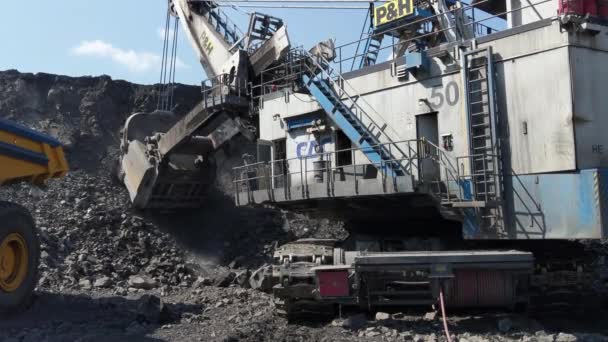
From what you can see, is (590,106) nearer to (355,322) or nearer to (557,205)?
(557,205)

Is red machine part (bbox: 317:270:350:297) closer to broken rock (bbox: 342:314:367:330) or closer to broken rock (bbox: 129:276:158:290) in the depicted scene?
broken rock (bbox: 342:314:367:330)

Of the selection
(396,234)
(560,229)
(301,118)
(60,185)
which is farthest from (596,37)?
(60,185)

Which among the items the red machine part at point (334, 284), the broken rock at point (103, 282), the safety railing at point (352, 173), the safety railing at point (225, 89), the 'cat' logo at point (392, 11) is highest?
the 'cat' logo at point (392, 11)

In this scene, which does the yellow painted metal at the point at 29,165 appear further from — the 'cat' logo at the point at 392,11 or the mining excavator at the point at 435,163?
the 'cat' logo at the point at 392,11

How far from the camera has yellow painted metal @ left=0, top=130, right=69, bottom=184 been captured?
8766 mm

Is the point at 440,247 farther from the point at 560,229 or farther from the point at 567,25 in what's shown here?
the point at 567,25

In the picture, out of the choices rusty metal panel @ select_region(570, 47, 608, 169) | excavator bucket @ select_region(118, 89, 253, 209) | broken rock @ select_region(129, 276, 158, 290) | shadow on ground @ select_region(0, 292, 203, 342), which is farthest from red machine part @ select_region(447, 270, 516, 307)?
excavator bucket @ select_region(118, 89, 253, 209)

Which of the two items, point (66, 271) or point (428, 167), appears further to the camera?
point (66, 271)

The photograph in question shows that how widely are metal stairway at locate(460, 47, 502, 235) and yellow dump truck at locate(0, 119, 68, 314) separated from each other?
6.63 metres

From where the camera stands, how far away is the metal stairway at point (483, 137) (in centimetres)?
930

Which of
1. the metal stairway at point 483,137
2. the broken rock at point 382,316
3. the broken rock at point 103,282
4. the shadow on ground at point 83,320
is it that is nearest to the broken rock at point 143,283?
the broken rock at point 103,282

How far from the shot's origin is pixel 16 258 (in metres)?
8.82

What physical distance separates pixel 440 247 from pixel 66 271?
7.99 m

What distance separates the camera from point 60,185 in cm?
1784
